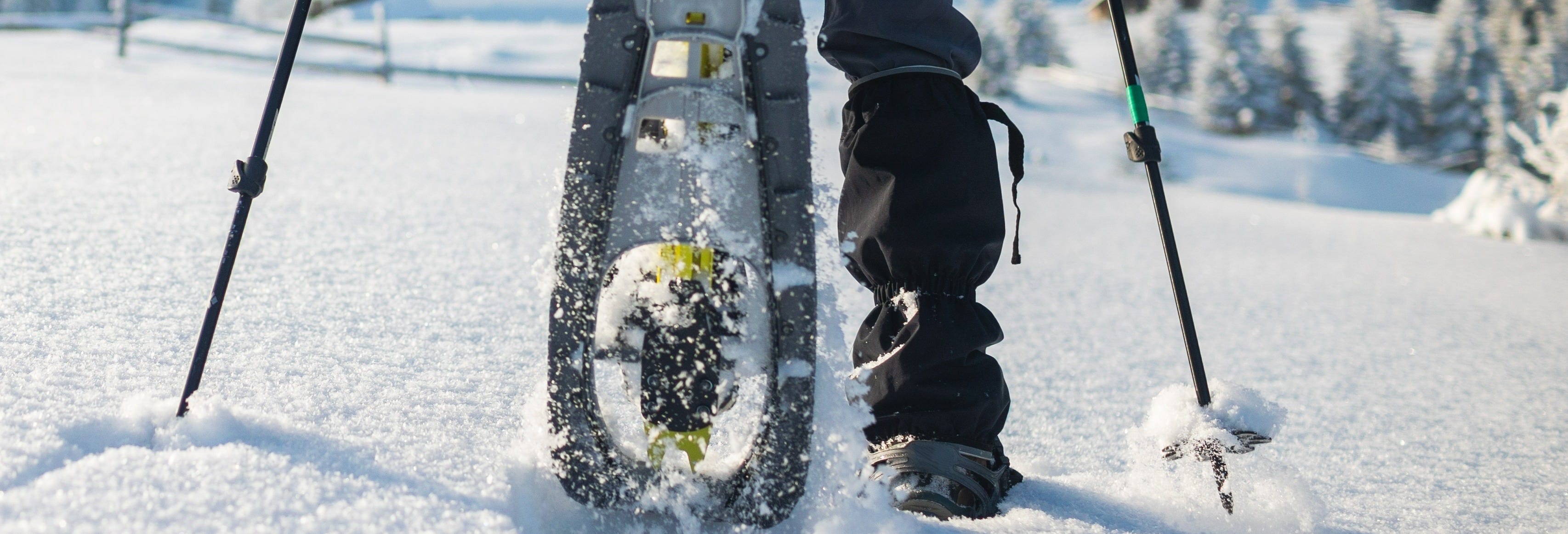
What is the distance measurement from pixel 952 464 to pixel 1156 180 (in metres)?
0.39

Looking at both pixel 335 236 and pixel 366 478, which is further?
pixel 335 236

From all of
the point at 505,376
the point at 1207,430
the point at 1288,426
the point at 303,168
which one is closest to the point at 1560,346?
the point at 1288,426

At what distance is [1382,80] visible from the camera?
18.2m

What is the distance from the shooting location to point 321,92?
193 inches

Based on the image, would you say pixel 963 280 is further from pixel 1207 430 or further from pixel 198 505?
pixel 198 505

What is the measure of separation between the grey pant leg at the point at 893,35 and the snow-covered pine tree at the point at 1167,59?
19.2m

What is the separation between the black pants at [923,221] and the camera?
3.03ft

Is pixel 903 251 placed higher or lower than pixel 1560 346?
higher

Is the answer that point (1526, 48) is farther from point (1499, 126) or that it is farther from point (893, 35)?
point (893, 35)

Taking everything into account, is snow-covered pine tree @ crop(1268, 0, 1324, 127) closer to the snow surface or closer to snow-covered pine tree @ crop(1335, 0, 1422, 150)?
snow-covered pine tree @ crop(1335, 0, 1422, 150)

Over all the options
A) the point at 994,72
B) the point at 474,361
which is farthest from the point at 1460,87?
the point at 474,361

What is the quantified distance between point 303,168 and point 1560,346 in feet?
11.1

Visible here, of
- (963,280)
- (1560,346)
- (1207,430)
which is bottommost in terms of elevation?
(1560,346)

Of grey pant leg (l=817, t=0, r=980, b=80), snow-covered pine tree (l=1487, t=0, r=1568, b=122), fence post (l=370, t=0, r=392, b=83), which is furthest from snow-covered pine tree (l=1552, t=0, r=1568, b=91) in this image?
grey pant leg (l=817, t=0, r=980, b=80)
